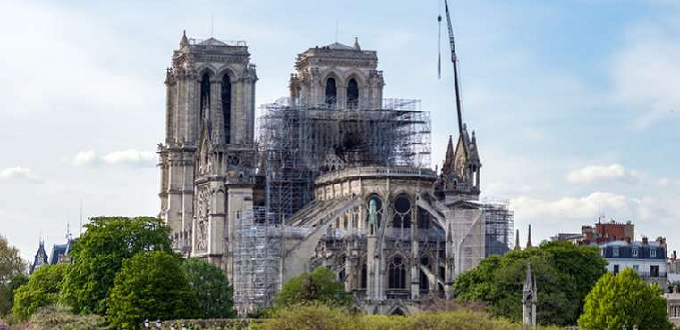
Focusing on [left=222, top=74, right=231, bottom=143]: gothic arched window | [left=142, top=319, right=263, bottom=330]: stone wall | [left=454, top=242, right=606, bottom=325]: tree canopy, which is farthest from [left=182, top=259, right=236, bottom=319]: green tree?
[left=222, top=74, right=231, bottom=143]: gothic arched window

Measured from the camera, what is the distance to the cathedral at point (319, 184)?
363 ft

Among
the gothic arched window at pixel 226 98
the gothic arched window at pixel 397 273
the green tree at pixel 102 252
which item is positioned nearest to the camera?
the green tree at pixel 102 252

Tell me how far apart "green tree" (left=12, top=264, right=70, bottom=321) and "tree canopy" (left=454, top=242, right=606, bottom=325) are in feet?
74.2

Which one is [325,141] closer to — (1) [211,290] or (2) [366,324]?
(1) [211,290]

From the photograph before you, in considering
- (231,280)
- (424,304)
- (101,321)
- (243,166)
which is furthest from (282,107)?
(101,321)

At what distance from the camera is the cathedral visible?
110 m

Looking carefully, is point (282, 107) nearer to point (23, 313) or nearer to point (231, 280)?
point (231, 280)

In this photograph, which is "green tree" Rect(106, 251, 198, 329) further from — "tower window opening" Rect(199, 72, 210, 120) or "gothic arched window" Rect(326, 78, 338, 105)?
"tower window opening" Rect(199, 72, 210, 120)

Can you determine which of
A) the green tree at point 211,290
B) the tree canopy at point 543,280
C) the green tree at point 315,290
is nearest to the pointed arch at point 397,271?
the green tree at point 315,290

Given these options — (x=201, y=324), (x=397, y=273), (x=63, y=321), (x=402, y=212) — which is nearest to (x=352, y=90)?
(x=402, y=212)

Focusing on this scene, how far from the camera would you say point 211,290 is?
321 feet

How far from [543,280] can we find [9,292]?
39.4m

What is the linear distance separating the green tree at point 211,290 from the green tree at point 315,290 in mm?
2706

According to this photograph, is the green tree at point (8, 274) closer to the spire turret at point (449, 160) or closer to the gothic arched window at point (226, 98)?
the gothic arched window at point (226, 98)
